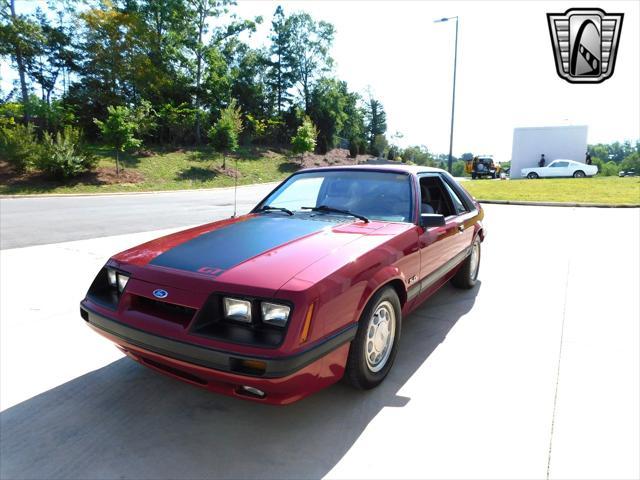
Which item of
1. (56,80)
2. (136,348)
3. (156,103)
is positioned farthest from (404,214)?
(56,80)

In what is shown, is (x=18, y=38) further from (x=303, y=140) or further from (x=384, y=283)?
(x=384, y=283)

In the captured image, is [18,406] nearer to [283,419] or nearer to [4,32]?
[283,419]

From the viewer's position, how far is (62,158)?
19.2 metres

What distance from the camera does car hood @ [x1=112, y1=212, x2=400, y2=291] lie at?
80.0 inches

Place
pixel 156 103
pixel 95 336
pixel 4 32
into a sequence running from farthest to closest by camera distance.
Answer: pixel 156 103 < pixel 4 32 < pixel 95 336

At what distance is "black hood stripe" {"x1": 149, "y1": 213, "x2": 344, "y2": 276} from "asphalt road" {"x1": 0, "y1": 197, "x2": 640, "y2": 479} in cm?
88

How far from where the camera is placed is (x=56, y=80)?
34.2 m

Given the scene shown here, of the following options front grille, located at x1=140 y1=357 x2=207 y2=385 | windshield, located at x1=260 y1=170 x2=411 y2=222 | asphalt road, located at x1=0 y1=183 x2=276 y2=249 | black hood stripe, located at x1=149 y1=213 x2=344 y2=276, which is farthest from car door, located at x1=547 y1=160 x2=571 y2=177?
Answer: front grille, located at x1=140 y1=357 x2=207 y2=385

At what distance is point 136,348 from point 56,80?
41280 millimetres

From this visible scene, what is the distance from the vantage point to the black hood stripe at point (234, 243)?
218 cm

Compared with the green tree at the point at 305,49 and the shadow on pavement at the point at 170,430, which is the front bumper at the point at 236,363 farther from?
the green tree at the point at 305,49

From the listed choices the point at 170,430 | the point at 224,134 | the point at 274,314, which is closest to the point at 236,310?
the point at 274,314

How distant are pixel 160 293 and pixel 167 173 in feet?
80.5

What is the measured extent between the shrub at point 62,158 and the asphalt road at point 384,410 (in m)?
18.5
